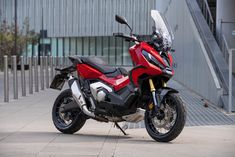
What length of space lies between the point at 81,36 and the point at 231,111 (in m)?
58.7

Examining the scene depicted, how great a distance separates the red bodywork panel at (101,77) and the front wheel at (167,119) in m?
0.55

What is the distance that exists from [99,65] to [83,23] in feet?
203

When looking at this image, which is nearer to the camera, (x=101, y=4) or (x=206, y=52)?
(x=206, y=52)

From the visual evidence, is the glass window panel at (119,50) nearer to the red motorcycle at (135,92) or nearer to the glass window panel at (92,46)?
the glass window panel at (92,46)

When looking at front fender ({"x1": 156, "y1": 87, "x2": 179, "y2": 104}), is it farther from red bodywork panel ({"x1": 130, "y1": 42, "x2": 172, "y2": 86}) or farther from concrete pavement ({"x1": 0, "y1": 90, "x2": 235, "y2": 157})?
concrete pavement ({"x1": 0, "y1": 90, "x2": 235, "y2": 157})

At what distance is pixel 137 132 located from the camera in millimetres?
9062

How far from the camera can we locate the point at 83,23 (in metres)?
70.1

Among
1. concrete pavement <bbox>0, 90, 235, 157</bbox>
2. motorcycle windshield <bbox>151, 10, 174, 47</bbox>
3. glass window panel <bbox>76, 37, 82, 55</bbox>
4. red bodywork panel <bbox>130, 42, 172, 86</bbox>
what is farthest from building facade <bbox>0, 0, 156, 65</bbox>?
red bodywork panel <bbox>130, 42, 172, 86</bbox>

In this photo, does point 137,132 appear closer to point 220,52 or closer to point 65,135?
point 65,135

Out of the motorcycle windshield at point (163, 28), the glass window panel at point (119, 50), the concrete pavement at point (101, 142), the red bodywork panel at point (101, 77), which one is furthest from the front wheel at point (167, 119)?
the glass window panel at point (119, 50)

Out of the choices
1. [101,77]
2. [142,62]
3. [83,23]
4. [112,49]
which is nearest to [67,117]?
[101,77]

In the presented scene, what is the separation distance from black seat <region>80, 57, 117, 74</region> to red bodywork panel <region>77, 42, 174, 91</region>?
1.9 inches

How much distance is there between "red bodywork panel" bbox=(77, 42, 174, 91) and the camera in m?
7.80

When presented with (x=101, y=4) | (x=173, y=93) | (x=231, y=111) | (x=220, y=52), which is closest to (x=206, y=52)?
(x=220, y=52)
